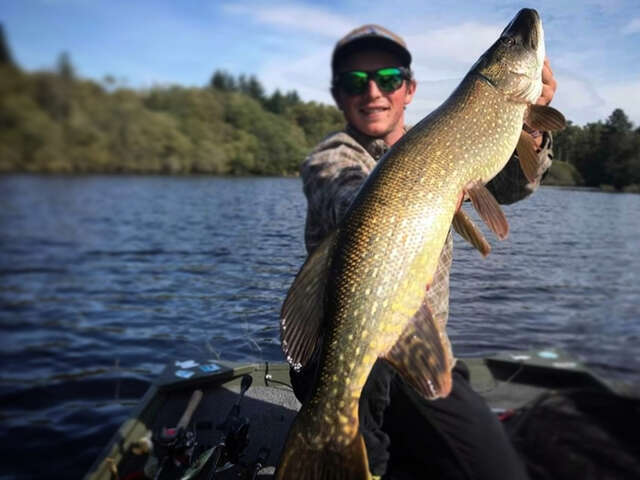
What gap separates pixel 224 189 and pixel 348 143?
62.7ft

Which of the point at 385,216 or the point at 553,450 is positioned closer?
the point at 385,216

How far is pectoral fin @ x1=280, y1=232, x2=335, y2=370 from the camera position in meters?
1.72

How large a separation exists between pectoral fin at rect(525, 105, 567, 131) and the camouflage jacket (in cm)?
36

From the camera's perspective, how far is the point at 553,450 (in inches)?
78.9

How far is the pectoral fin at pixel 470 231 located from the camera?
172 cm

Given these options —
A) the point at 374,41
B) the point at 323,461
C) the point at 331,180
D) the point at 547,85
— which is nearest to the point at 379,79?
the point at 374,41

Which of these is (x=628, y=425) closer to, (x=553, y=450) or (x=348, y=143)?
(x=553, y=450)

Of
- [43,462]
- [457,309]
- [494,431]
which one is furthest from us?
[43,462]

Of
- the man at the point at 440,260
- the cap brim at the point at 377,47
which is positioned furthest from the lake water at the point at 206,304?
the cap brim at the point at 377,47

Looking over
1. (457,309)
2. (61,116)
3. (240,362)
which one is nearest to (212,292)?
(240,362)

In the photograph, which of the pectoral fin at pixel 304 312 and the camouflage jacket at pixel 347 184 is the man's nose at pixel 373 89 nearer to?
the camouflage jacket at pixel 347 184

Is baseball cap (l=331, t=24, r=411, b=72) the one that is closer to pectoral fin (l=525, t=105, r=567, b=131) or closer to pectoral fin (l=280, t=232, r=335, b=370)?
pectoral fin (l=525, t=105, r=567, b=131)

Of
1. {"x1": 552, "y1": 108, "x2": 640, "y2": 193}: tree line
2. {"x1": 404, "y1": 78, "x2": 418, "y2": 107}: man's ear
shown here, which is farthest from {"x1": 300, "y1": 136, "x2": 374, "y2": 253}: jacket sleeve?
{"x1": 552, "y1": 108, "x2": 640, "y2": 193}: tree line

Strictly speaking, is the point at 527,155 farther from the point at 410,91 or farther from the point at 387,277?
the point at 410,91
